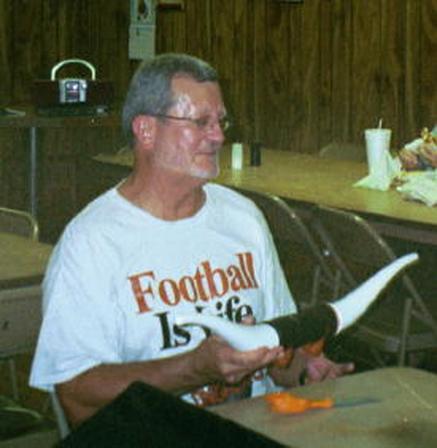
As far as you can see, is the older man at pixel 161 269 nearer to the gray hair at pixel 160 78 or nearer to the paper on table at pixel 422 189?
the gray hair at pixel 160 78

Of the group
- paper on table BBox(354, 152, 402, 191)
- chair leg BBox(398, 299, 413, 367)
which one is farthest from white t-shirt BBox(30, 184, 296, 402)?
paper on table BBox(354, 152, 402, 191)

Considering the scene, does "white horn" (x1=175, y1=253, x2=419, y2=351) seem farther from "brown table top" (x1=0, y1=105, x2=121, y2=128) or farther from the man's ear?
"brown table top" (x1=0, y1=105, x2=121, y2=128)

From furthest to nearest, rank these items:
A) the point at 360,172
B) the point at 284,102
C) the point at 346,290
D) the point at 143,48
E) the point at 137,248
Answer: the point at 143,48 → the point at 284,102 → the point at 360,172 → the point at 346,290 → the point at 137,248

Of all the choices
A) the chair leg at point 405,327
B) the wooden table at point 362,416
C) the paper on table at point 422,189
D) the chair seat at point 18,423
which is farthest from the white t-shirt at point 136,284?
the paper on table at point 422,189

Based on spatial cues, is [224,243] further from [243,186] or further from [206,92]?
[243,186]

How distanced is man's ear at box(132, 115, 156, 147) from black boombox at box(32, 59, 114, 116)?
15.2ft

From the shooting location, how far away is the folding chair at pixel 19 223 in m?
3.71

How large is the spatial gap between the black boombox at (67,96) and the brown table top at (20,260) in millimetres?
3486

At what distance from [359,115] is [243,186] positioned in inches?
92.5

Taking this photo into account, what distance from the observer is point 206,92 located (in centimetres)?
250

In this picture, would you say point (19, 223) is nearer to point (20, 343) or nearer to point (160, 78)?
point (20, 343)

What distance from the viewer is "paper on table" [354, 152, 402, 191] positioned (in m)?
4.62

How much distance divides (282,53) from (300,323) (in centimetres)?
553

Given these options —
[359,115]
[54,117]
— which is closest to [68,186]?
[54,117]
